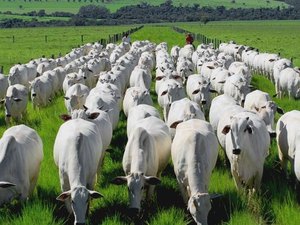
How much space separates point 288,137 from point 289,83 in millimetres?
8344

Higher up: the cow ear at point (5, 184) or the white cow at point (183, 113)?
the white cow at point (183, 113)

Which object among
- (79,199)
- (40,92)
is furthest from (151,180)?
(40,92)

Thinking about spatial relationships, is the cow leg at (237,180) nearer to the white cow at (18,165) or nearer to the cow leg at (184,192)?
the cow leg at (184,192)

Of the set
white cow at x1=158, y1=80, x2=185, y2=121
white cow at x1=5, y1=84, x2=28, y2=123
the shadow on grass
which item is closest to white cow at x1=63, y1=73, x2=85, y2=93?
white cow at x1=5, y1=84, x2=28, y2=123

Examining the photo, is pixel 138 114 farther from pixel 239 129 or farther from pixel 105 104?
pixel 239 129

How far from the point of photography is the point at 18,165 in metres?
8.20

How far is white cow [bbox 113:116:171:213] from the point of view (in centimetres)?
782

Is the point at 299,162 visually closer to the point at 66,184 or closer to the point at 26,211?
the point at 66,184

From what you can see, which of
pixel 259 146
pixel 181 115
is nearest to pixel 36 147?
pixel 181 115

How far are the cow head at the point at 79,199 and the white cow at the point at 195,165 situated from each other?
1.47m

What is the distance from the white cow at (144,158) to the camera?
782 centimetres

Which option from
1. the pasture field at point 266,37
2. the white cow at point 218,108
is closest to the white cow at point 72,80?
the white cow at point 218,108

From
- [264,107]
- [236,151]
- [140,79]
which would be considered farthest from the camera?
[140,79]

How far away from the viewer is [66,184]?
26.9 feet
